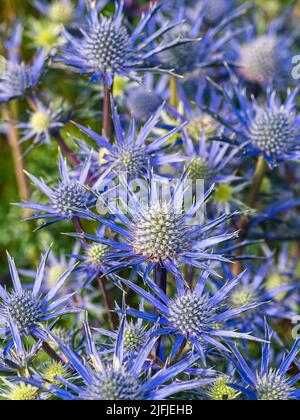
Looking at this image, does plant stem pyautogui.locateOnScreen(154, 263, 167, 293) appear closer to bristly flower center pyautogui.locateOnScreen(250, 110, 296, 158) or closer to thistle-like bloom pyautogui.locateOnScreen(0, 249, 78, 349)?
thistle-like bloom pyautogui.locateOnScreen(0, 249, 78, 349)

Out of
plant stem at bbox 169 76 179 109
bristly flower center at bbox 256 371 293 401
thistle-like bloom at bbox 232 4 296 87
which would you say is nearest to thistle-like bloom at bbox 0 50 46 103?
plant stem at bbox 169 76 179 109

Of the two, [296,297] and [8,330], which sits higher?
[296,297]

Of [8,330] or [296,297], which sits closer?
[8,330]

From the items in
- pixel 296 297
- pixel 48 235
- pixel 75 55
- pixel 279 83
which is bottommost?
pixel 296 297

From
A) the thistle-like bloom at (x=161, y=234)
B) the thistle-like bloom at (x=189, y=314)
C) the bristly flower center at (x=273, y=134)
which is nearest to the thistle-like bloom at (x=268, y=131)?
the bristly flower center at (x=273, y=134)

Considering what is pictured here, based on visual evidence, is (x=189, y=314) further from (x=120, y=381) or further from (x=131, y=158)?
(x=131, y=158)

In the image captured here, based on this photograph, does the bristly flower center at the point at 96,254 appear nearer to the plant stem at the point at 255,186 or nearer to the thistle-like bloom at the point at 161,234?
the thistle-like bloom at the point at 161,234

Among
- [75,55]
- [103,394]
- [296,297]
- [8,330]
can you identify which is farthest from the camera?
[296,297]
